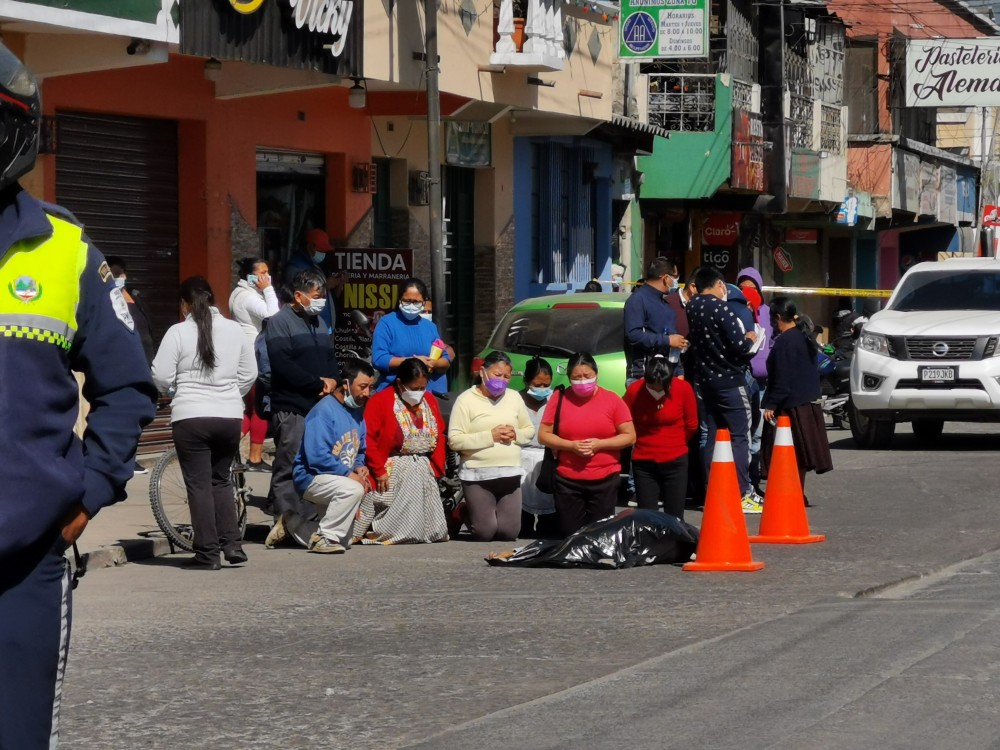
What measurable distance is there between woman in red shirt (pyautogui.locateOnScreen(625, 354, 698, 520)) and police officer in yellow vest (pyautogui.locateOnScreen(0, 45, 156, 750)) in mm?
8552

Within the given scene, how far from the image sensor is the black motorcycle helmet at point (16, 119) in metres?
3.51

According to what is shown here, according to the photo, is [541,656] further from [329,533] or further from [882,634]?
[329,533]

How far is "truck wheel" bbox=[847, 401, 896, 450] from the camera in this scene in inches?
750

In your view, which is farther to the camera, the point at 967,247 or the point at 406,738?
the point at 967,247

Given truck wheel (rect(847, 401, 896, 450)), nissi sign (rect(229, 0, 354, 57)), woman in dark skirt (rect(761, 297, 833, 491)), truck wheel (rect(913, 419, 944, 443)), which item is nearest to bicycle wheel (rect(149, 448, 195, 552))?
woman in dark skirt (rect(761, 297, 833, 491))

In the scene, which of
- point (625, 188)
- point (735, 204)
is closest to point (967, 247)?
point (735, 204)

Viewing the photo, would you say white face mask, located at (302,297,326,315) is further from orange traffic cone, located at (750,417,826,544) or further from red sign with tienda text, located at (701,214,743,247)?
red sign with tienda text, located at (701,214,743,247)

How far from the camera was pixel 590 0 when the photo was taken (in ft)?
76.3

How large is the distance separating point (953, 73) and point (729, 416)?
25.4m

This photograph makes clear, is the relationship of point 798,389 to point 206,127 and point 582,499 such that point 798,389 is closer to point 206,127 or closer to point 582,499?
point 582,499

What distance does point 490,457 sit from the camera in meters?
12.3

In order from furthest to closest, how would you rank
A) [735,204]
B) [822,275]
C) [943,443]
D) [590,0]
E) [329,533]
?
[822,275], [735,204], [590,0], [943,443], [329,533]

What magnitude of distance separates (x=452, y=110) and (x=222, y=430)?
10.8 meters

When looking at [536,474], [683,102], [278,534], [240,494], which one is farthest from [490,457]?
[683,102]
